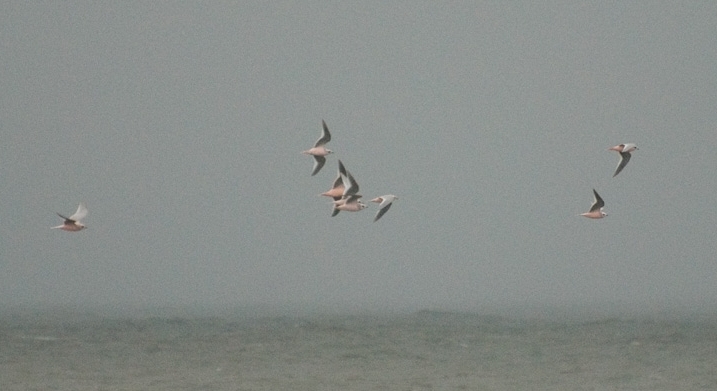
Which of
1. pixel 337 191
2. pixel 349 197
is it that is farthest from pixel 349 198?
pixel 337 191

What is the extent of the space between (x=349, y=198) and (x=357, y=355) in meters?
4.83

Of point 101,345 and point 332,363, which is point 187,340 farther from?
point 332,363

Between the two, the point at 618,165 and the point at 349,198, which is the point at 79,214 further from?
the point at 618,165

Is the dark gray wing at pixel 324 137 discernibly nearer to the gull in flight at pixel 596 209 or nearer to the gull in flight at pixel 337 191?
the gull in flight at pixel 337 191

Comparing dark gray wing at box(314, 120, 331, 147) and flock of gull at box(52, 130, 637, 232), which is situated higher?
dark gray wing at box(314, 120, 331, 147)

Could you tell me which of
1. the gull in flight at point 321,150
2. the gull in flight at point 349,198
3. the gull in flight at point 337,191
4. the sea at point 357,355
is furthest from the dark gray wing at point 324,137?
→ the sea at point 357,355

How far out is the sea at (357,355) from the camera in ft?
66.3

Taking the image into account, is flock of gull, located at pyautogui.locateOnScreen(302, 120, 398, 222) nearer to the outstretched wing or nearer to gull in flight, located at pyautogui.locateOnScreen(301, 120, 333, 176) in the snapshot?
gull in flight, located at pyautogui.locateOnScreen(301, 120, 333, 176)

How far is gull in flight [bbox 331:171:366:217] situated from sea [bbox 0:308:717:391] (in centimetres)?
277

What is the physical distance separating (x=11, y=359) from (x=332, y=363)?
5.70m

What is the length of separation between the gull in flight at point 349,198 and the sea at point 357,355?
2.77m

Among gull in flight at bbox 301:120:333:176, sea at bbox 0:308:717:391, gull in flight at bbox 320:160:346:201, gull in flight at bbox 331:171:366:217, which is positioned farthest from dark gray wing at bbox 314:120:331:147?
sea at bbox 0:308:717:391

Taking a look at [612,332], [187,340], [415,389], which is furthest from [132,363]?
[612,332]

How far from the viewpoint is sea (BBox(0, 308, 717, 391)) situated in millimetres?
20219
